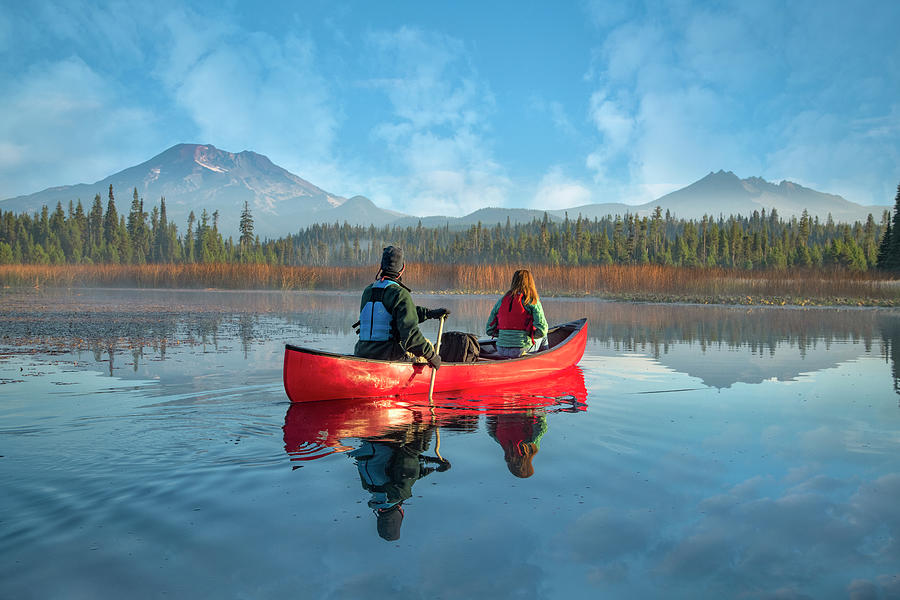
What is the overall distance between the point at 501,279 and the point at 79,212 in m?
109

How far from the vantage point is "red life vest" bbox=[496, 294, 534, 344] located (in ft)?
36.8

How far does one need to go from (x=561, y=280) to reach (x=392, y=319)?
3574 cm

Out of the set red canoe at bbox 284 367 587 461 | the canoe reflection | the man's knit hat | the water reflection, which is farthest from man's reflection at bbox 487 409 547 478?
the water reflection

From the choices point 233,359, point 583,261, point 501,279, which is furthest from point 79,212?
point 233,359

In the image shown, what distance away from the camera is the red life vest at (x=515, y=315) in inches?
442

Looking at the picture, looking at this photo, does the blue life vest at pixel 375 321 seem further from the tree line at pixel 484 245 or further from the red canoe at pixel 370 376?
the tree line at pixel 484 245

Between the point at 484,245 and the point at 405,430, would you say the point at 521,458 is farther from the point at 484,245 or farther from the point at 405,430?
the point at 484,245

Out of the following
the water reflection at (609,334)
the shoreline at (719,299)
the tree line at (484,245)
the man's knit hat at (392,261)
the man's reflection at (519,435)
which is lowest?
the man's reflection at (519,435)

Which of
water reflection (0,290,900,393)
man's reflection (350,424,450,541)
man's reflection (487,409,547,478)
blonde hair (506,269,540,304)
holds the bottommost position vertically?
man's reflection (487,409,547,478)

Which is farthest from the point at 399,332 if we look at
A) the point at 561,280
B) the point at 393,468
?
the point at 561,280

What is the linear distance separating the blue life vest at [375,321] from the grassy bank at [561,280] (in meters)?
30.0

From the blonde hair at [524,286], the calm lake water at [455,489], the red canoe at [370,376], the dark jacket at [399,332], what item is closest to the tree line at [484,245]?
the blonde hair at [524,286]

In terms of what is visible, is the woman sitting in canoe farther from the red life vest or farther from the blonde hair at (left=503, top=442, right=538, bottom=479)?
the blonde hair at (left=503, top=442, right=538, bottom=479)

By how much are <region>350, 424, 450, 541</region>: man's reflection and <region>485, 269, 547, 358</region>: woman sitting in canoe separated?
13.3 feet
